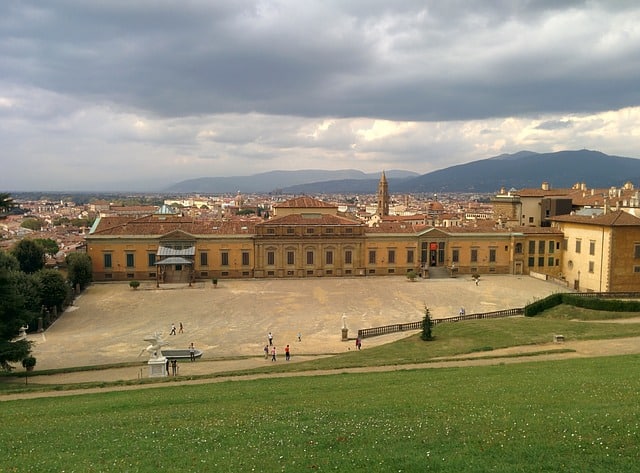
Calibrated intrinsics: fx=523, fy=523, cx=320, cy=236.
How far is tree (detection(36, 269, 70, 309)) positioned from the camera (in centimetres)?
3791

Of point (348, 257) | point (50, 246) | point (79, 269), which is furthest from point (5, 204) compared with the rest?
point (50, 246)

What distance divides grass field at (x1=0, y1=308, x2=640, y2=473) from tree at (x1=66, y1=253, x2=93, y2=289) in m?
34.1

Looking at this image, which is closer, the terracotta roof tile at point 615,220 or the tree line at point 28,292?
the tree line at point 28,292

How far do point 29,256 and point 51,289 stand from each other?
818 inches

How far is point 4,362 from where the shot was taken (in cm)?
2238

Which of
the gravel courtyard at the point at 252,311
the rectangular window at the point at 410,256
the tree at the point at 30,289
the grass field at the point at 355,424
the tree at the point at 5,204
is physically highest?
the tree at the point at 5,204

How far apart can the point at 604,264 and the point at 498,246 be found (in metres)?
12.9

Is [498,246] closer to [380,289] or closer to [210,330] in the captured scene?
[380,289]

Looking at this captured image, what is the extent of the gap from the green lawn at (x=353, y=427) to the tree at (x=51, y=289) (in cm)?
2317

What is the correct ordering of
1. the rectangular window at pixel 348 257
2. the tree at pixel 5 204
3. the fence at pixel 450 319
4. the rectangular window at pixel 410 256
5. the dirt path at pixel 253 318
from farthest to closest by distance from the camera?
the rectangular window at pixel 410 256 → the rectangular window at pixel 348 257 → the fence at pixel 450 319 → the dirt path at pixel 253 318 → the tree at pixel 5 204

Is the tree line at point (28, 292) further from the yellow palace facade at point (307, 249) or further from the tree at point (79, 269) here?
the yellow palace facade at point (307, 249)

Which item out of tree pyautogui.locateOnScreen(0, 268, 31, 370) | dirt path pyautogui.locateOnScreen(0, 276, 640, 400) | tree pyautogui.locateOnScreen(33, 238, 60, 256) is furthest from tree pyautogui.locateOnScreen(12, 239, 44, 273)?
tree pyautogui.locateOnScreen(0, 268, 31, 370)

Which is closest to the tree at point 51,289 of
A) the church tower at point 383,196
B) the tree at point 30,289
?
the tree at point 30,289

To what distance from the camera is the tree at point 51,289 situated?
3791cm
